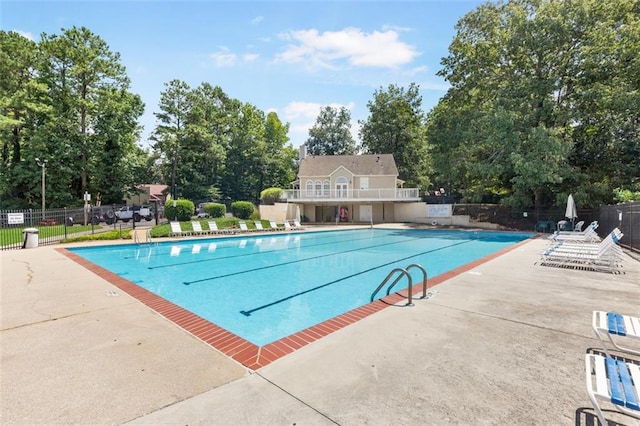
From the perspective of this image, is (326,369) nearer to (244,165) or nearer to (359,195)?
(359,195)

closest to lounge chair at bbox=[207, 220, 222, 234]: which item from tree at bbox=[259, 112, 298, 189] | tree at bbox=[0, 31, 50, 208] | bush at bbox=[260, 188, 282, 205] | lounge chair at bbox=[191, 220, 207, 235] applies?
lounge chair at bbox=[191, 220, 207, 235]

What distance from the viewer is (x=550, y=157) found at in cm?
1970

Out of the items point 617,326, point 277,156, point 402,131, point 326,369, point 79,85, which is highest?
point 79,85

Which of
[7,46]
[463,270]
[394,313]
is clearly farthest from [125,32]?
[7,46]

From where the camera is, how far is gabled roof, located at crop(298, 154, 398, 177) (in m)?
32.3

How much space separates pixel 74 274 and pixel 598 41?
29.2 metres

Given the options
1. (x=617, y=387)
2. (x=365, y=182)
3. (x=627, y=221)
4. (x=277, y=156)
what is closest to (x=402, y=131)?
(x=365, y=182)

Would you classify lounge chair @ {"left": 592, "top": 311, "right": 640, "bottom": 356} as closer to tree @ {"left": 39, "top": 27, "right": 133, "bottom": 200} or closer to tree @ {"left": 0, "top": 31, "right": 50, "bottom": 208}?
tree @ {"left": 39, "top": 27, "right": 133, "bottom": 200}

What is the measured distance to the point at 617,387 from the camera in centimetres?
227

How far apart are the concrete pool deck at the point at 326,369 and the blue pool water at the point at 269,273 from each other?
1719mm

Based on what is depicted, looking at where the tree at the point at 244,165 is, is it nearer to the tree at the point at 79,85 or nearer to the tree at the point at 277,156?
the tree at the point at 277,156

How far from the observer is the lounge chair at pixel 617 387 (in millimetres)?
2061

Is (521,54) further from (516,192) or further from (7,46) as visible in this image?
(7,46)

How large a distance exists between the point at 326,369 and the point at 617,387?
93.5 inches
